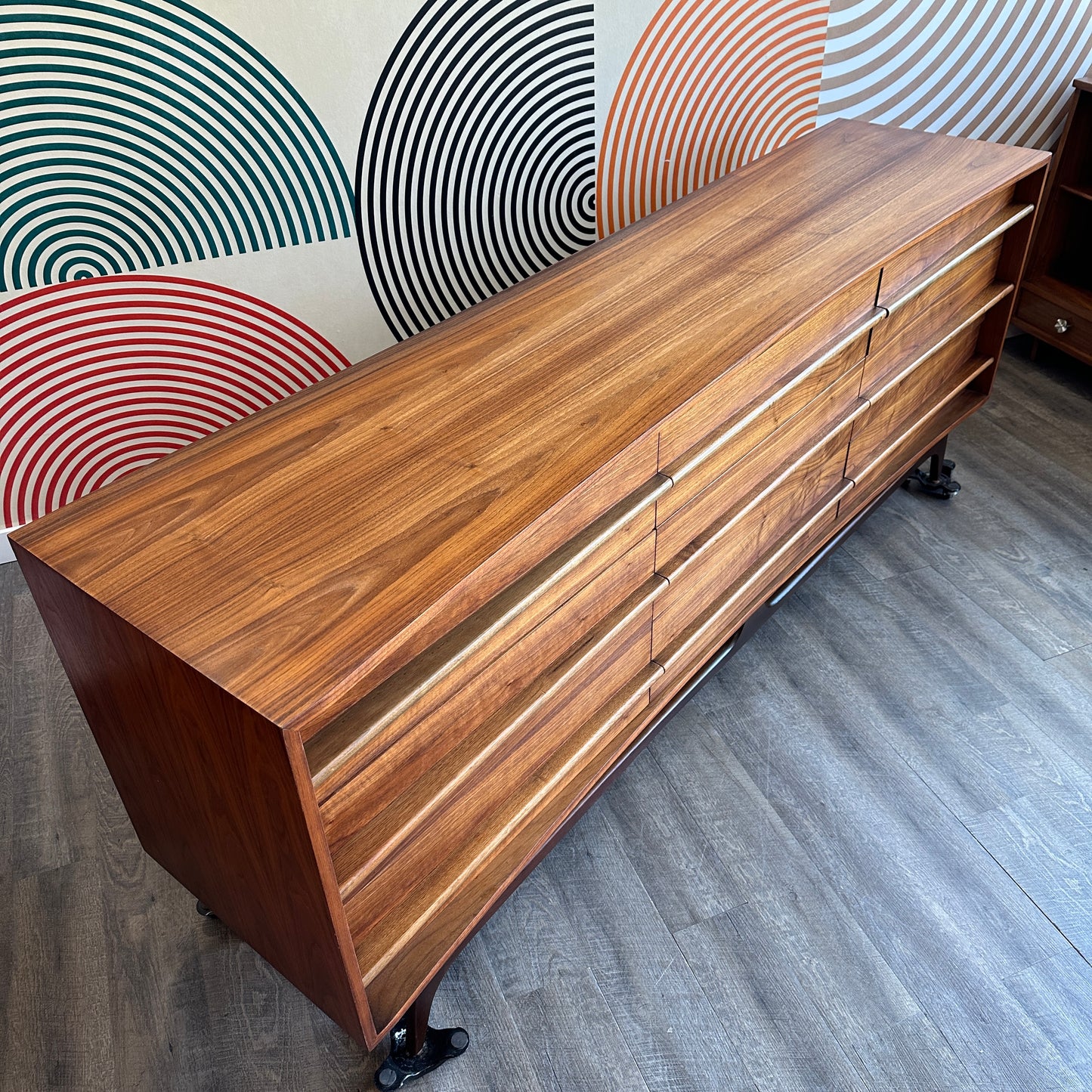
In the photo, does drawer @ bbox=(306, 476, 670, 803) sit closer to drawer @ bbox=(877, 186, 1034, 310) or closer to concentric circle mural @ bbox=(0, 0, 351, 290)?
drawer @ bbox=(877, 186, 1034, 310)

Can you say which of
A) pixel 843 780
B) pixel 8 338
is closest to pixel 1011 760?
pixel 843 780

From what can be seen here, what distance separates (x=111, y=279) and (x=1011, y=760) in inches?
85.7

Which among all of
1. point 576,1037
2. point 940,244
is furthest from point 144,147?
point 576,1037

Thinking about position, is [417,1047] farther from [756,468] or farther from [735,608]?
[756,468]

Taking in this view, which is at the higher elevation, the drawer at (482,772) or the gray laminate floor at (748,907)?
the drawer at (482,772)

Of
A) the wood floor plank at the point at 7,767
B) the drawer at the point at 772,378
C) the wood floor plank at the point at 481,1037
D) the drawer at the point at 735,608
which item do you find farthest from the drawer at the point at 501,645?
the wood floor plank at the point at 7,767

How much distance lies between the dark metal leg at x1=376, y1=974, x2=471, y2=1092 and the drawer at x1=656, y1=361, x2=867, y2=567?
30.4 inches

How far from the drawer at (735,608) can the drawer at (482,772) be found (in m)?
0.12

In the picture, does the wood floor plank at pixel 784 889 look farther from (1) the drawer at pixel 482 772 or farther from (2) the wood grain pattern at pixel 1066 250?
(2) the wood grain pattern at pixel 1066 250

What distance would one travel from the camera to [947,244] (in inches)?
80.0

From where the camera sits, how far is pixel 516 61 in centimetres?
225

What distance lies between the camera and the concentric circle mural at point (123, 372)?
219 centimetres

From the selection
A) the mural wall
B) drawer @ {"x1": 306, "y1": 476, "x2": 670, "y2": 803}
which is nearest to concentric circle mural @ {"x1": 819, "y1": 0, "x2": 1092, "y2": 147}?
the mural wall

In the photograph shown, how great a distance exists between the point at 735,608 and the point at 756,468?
32 centimetres
